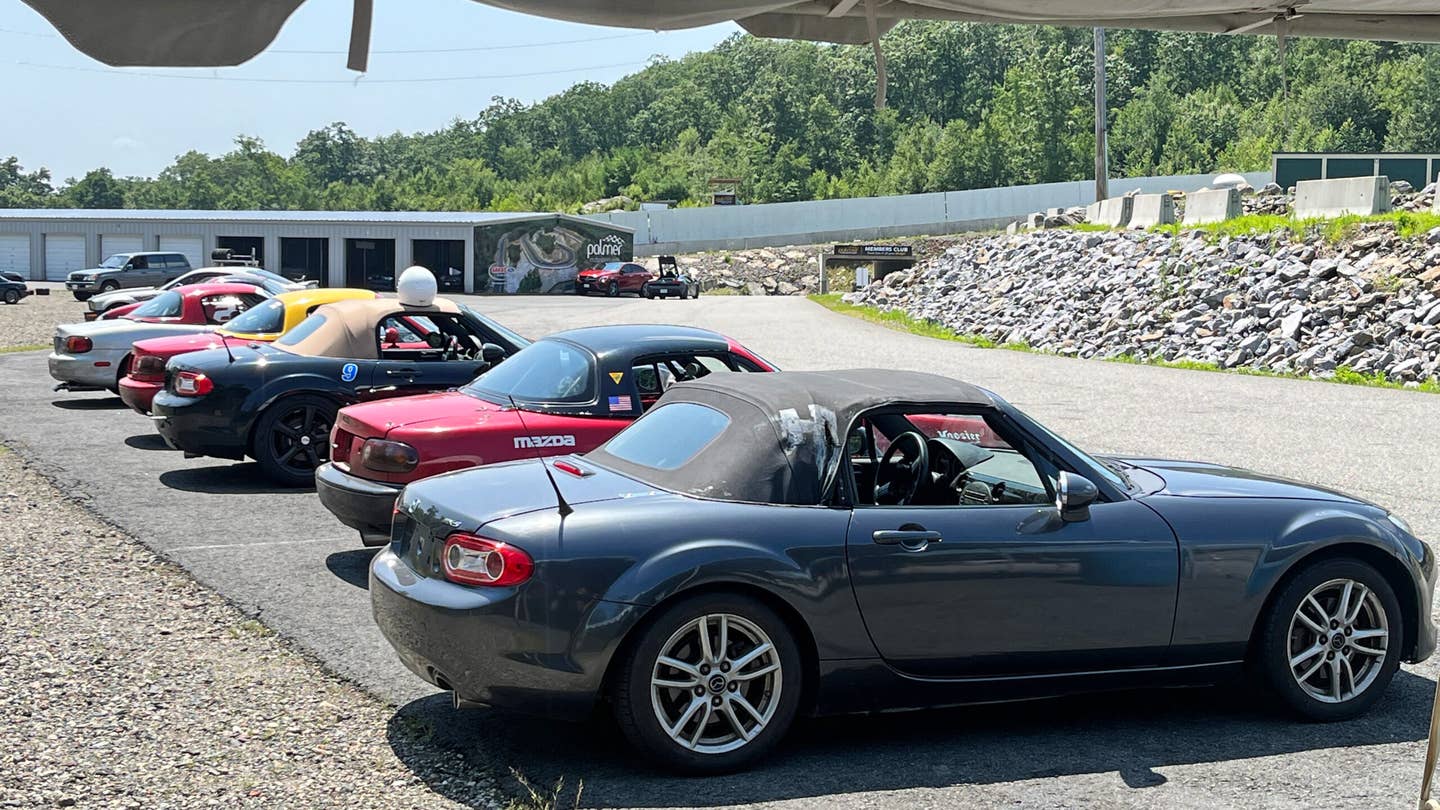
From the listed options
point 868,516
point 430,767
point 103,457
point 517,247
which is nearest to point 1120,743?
A: point 868,516

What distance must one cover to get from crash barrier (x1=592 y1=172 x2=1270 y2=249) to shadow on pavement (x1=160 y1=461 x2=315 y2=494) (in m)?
65.2

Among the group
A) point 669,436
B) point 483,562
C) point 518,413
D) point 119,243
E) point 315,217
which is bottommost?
point 483,562

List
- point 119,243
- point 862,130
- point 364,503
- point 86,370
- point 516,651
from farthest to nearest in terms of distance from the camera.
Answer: point 862,130 → point 119,243 → point 86,370 → point 364,503 → point 516,651

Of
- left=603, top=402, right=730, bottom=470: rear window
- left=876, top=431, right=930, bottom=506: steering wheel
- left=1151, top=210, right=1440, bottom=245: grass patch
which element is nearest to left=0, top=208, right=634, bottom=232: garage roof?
left=1151, top=210, right=1440, bottom=245: grass patch

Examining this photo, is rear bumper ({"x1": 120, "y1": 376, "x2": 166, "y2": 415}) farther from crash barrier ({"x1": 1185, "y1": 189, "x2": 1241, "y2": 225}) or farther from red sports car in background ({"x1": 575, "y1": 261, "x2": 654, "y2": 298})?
red sports car in background ({"x1": 575, "y1": 261, "x2": 654, "y2": 298})

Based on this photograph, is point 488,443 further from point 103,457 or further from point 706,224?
point 706,224

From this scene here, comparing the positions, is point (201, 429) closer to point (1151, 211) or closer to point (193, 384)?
point (193, 384)

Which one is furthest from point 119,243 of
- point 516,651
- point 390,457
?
point 516,651

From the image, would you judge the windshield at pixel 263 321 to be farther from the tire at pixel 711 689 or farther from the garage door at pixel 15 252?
the garage door at pixel 15 252

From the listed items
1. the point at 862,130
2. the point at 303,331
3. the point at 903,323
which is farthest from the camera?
the point at 862,130

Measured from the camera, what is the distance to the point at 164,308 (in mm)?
18250

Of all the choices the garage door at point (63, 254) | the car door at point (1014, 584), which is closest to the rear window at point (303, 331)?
the car door at point (1014, 584)

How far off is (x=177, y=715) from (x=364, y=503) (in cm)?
257

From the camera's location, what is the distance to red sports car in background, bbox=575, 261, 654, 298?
61281 mm
